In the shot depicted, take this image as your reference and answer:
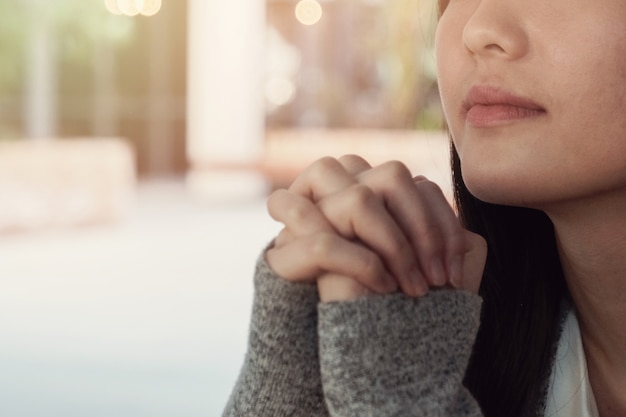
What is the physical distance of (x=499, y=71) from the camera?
3.63ft

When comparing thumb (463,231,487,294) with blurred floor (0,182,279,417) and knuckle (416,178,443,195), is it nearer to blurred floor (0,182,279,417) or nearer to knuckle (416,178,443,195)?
knuckle (416,178,443,195)

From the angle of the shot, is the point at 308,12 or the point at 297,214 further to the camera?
the point at 308,12

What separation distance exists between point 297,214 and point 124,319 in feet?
21.7

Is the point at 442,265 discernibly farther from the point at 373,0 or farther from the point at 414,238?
the point at 373,0

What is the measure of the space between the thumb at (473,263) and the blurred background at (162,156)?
0.63m

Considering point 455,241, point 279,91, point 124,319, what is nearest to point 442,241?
point 455,241

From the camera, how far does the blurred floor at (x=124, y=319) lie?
558 centimetres

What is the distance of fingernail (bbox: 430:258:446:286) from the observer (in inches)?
40.1

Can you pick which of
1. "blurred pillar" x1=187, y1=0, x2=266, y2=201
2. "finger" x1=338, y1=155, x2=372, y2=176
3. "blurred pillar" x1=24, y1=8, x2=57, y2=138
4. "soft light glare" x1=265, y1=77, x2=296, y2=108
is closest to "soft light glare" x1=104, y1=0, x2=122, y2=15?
"blurred pillar" x1=24, y1=8, x2=57, y2=138

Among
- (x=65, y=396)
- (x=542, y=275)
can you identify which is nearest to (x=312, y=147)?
(x=65, y=396)

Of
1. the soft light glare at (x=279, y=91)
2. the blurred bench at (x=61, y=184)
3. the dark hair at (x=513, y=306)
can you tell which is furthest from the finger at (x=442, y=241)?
the soft light glare at (x=279, y=91)

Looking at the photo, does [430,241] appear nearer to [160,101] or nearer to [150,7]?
[150,7]

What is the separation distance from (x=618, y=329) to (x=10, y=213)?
10.6m

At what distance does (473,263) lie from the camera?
112 cm
